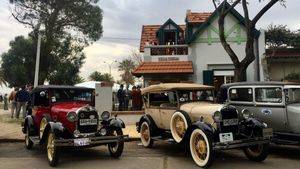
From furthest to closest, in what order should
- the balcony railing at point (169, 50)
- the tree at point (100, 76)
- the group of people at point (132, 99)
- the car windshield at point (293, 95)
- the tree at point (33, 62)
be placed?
1. the tree at point (100, 76)
2. the tree at point (33, 62)
3. the balcony railing at point (169, 50)
4. the group of people at point (132, 99)
5. the car windshield at point (293, 95)

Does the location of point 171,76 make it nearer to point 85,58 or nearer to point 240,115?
point 240,115

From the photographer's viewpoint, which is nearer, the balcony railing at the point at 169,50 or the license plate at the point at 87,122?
the license plate at the point at 87,122

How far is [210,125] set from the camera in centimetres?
953

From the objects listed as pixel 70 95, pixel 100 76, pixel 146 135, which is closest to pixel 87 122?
pixel 70 95

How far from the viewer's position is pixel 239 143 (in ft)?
31.1

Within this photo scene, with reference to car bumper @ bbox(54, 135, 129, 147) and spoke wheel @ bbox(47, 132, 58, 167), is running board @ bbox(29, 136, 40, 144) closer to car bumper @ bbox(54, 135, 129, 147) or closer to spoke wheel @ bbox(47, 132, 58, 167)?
spoke wheel @ bbox(47, 132, 58, 167)

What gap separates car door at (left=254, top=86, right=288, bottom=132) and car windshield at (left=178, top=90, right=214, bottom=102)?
4.26 ft

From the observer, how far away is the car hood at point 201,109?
Answer: 1003 cm

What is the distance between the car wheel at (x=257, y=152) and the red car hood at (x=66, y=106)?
4.44 meters

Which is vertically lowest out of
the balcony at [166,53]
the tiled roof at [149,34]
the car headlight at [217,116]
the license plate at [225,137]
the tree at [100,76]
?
the license plate at [225,137]

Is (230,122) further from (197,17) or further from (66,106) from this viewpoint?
(197,17)

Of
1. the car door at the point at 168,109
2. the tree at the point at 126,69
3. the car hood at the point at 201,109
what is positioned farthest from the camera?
the tree at the point at 126,69

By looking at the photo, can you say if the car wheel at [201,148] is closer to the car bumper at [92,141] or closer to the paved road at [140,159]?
the paved road at [140,159]

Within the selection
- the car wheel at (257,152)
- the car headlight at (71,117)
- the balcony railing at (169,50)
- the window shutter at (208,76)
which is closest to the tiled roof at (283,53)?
the window shutter at (208,76)
